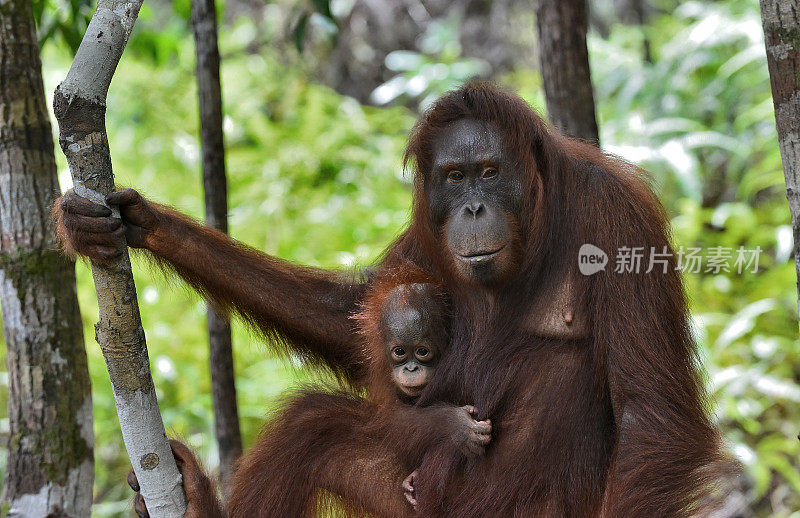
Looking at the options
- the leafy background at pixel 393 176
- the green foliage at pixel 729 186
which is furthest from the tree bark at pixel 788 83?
the leafy background at pixel 393 176

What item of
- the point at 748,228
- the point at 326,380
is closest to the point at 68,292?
the point at 326,380

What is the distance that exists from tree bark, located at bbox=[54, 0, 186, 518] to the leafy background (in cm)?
254

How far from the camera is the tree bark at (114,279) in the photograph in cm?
250

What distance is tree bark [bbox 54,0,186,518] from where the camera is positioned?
2.50 meters

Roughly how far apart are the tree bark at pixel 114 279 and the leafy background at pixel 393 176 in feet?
8.32

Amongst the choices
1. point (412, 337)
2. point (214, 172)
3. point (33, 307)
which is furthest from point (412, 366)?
point (214, 172)

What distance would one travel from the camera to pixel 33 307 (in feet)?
11.5

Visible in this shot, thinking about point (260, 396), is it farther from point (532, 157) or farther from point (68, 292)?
point (532, 157)

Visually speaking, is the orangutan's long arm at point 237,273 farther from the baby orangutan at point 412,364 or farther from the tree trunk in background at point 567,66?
the tree trunk in background at point 567,66

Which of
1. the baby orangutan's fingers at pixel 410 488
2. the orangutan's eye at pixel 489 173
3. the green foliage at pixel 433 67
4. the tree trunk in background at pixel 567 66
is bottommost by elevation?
the baby orangutan's fingers at pixel 410 488

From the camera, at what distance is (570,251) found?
10.1 feet

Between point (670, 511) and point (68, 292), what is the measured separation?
248 cm

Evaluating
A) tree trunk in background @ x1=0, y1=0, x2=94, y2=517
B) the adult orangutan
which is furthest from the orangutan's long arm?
tree trunk in background @ x1=0, y1=0, x2=94, y2=517

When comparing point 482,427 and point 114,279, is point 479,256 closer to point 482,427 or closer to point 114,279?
point 482,427
